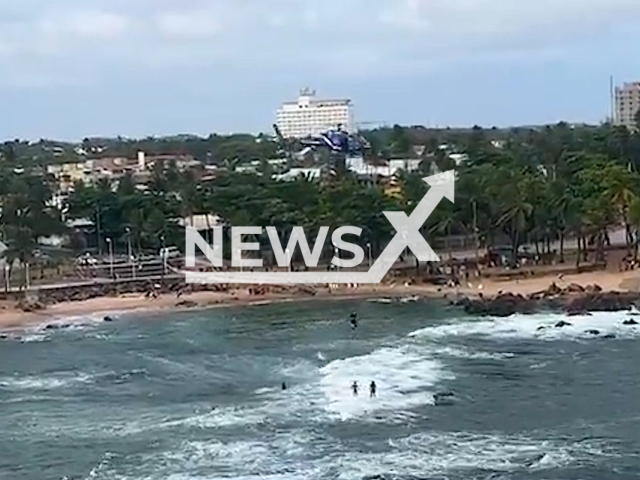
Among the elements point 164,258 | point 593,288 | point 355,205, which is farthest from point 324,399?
point 164,258

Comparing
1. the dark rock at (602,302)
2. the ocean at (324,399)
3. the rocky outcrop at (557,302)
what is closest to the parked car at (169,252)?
the ocean at (324,399)

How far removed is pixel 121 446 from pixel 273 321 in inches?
858

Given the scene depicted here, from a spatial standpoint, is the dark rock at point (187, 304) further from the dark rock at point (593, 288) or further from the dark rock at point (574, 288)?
the dark rock at point (593, 288)

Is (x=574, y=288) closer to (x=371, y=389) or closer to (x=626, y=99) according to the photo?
(x=371, y=389)

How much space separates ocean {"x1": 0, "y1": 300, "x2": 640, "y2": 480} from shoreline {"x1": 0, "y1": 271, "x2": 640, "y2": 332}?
11.5 ft

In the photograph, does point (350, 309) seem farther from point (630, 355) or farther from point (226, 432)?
point (226, 432)

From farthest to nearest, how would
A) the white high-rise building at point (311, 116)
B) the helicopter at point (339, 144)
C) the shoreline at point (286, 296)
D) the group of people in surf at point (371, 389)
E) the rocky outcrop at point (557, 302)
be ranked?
1. the white high-rise building at point (311, 116)
2. the helicopter at point (339, 144)
3. the shoreline at point (286, 296)
4. the rocky outcrop at point (557, 302)
5. the group of people in surf at point (371, 389)

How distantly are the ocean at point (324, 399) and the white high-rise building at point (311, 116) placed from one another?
379 feet

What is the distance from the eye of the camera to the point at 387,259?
215 ft

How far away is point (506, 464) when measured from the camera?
28.0 m

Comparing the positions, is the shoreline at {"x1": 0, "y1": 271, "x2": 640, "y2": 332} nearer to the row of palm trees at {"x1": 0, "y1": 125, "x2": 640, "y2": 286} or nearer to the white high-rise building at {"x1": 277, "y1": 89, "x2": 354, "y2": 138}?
the row of palm trees at {"x1": 0, "y1": 125, "x2": 640, "y2": 286}

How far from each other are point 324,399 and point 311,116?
464 ft

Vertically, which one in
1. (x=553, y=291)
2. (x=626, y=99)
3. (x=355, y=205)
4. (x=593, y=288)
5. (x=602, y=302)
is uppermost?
(x=626, y=99)

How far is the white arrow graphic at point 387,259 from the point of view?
62938 mm
